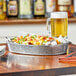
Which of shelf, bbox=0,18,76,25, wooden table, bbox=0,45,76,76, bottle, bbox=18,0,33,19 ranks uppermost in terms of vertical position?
bottle, bbox=18,0,33,19

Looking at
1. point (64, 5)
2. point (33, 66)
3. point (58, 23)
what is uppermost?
point (64, 5)

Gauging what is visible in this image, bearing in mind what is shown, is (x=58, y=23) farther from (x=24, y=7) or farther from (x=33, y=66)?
(x=24, y=7)

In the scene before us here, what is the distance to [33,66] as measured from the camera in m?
0.80

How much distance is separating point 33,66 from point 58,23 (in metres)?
0.50

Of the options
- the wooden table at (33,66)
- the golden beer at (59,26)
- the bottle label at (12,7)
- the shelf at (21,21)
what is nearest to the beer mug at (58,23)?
the golden beer at (59,26)

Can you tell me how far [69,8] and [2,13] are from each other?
57 centimetres

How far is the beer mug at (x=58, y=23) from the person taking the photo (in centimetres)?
123

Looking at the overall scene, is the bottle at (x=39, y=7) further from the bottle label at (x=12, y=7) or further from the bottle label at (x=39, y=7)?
the bottle label at (x=12, y=7)

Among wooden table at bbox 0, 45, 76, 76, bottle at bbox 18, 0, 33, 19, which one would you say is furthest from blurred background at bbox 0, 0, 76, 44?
wooden table at bbox 0, 45, 76, 76

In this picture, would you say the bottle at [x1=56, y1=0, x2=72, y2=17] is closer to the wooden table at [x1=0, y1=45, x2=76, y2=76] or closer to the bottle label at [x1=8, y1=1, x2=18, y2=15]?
the bottle label at [x1=8, y1=1, x2=18, y2=15]

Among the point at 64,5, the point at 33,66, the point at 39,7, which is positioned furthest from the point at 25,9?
the point at 33,66

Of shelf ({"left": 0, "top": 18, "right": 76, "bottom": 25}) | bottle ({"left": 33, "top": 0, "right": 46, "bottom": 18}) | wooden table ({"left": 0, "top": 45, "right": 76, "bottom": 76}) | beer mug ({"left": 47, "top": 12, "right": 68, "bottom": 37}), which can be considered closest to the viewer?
wooden table ({"left": 0, "top": 45, "right": 76, "bottom": 76})

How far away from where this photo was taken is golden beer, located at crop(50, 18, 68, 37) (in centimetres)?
125

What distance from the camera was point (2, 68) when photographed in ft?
2.56
